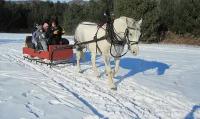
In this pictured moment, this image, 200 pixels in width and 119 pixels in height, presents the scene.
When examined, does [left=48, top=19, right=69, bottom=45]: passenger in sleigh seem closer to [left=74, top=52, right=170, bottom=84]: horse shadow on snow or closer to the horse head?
[left=74, top=52, right=170, bottom=84]: horse shadow on snow

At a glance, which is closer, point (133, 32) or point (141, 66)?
point (133, 32)

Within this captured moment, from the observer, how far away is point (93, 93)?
9.22 meters

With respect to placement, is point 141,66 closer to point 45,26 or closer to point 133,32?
point 45,26

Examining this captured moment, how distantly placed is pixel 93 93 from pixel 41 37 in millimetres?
5691

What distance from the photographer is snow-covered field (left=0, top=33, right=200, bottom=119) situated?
747cm

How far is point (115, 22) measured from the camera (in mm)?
10055

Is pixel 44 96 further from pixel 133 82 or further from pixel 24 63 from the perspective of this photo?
pixel 24 63

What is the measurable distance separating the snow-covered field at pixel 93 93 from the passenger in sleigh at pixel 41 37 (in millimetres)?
810

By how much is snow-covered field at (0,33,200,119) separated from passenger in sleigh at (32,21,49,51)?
0.81 metres

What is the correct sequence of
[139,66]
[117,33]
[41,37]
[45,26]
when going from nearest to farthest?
[117,33], [41,37], [45,26], [139,66]

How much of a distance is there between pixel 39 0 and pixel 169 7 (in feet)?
160

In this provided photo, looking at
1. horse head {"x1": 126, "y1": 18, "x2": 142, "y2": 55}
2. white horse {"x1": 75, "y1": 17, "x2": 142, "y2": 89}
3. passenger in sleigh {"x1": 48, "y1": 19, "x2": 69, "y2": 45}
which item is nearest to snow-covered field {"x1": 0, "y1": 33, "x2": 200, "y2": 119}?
white horse {"x1": 75, "y1": 17, "x2": 142, "y2": 89}

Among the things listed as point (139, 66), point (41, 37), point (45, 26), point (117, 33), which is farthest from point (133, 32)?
point (45, 26)

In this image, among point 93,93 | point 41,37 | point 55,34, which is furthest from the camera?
point 55,34
